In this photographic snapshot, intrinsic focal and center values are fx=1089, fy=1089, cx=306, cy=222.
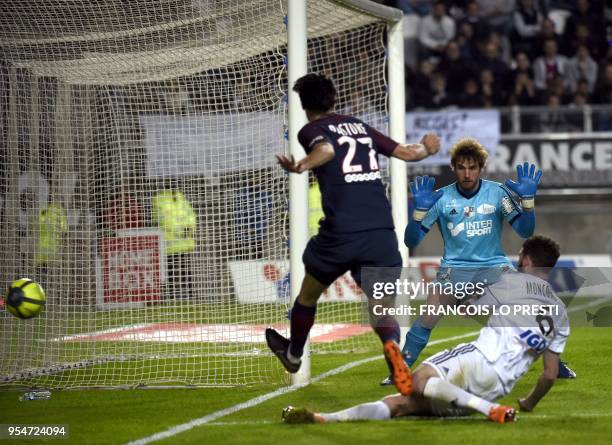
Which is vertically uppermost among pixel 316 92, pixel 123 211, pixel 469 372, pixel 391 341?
pixel 316 92

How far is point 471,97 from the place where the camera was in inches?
841

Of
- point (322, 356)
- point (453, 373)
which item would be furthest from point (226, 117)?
point (453, 373)

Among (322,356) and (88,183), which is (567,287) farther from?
(88,183)

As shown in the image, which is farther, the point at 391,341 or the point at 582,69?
the point at 582,69

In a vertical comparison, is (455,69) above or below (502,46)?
below

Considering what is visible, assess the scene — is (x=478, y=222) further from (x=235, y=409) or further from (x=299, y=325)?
(x=235, y=409)

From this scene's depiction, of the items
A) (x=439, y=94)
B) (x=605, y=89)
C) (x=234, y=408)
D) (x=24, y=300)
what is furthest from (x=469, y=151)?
(x=605, y=89)

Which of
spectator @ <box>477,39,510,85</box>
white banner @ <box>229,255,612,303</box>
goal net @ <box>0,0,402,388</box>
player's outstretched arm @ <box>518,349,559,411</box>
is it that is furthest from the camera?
spectator @ <box>477,39,510,85</box>

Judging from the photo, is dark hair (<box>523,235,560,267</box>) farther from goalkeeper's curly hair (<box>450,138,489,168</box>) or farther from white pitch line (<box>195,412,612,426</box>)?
goalkeeper's curly hair (<box>450,138,489,168</box>)

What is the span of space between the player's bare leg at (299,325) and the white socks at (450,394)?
1.09 meters

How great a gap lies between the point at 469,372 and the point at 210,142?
4.64 meters

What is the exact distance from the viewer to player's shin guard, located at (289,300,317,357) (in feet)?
A: 23.7

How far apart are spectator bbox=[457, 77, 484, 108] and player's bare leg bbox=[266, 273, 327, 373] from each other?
14.6m

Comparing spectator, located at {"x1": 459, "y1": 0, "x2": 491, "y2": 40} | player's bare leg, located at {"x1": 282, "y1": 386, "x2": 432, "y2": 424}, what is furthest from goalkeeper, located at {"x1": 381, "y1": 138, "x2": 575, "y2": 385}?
spectator, located at {"x1": 459, "y1": 0, "x2": 491, "y2": 40}
